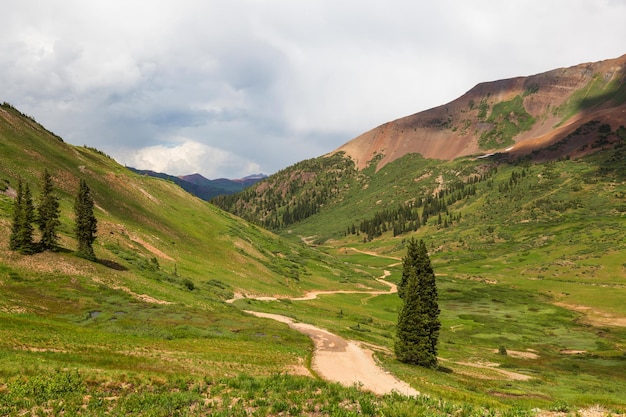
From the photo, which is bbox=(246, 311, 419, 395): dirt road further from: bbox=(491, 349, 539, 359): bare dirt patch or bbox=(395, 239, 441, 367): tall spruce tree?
bbox=(491, 349, 539, 359): bare dirt patch

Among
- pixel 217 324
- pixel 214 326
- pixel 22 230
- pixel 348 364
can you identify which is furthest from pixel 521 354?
pixel 22 230

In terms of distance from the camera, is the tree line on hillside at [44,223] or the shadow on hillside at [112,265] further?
the shadow on hillside at [112,265]

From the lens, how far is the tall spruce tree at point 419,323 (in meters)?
46.1

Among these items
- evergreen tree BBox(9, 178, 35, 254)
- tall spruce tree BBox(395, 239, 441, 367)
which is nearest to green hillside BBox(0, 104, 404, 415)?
evergreen tree BBox(9, 178, 35, 254)

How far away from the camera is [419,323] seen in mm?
47906

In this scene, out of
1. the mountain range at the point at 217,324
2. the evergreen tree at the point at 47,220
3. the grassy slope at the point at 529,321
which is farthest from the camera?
the evergreen tree at the point at 47,220

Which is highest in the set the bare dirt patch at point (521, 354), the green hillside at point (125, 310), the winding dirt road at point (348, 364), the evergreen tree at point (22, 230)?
the evergreen tree at point (22, 230)

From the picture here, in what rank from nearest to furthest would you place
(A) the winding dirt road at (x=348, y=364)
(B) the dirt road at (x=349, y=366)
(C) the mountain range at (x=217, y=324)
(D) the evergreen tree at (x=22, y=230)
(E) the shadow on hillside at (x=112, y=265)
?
(C) the mountain range at (x=217, y=324) < (B) the dirt road at (x=349, y=366) < (A) the winding dirt road at (x=348, y=364) < (D) the evergreen tree at (x=22, y=230) < (E) the shadow on hillside at (x=112, y=265)

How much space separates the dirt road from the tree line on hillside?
1450 inches

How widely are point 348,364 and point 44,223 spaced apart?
4815 cm

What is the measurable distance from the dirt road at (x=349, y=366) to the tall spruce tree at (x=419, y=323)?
15.8 feet

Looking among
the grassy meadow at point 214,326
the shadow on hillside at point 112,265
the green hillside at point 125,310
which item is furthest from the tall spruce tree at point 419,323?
the shadow on hillside at point 112,265

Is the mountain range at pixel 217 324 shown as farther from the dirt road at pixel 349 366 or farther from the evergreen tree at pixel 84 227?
the evergreen tree at pixel 84 227

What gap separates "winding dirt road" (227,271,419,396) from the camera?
31.3 metres
